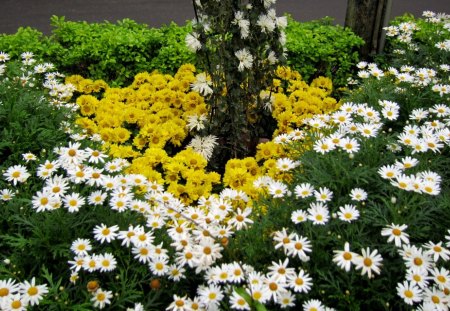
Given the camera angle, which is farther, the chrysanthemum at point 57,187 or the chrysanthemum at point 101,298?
the chrysanthemum at point 57,187

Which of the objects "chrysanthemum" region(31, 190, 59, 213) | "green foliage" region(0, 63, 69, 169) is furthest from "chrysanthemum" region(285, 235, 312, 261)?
"green foliage" region(0, 63, 69, 169)

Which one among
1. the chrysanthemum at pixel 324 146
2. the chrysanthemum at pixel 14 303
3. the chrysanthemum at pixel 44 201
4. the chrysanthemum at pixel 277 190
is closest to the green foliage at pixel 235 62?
the chrysanthemum at pixel 324 146

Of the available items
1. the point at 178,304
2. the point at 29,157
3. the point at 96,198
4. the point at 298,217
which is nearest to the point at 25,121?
the point at 29,157

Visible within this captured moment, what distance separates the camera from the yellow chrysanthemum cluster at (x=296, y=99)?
391cm

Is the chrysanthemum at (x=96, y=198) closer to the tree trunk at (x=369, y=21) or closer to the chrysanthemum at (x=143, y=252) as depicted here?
the chrysanthemum at (x=143, y=252)

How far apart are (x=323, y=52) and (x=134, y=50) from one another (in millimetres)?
1610

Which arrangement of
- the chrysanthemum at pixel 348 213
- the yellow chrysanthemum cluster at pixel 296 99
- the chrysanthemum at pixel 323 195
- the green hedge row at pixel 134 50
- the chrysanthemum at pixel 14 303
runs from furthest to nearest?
1. the green hedge row at pixel 134 50
2. the yellow chrysanthemum cluster at pixel 296 99
3. the chrysanthemum at pixel 323 195
4. the chrysanthemum at pixel 348 213
5. the chrysanthemum at pixel 14 303

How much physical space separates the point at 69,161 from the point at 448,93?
2512 mm

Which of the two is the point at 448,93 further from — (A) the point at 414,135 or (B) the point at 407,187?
(B) the point at 407,187

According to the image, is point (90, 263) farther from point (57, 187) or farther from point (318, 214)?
point (318, 214)

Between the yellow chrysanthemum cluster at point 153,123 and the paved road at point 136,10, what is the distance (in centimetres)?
267

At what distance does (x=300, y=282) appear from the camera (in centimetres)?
208

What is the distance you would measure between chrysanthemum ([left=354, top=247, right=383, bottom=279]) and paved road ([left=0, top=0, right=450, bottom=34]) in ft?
17.1

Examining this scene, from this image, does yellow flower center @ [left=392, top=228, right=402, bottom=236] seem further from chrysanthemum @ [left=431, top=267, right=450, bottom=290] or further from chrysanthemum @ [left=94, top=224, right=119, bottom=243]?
chrysanthemum @ [left=94, top=224, right=119, bottom=243]
